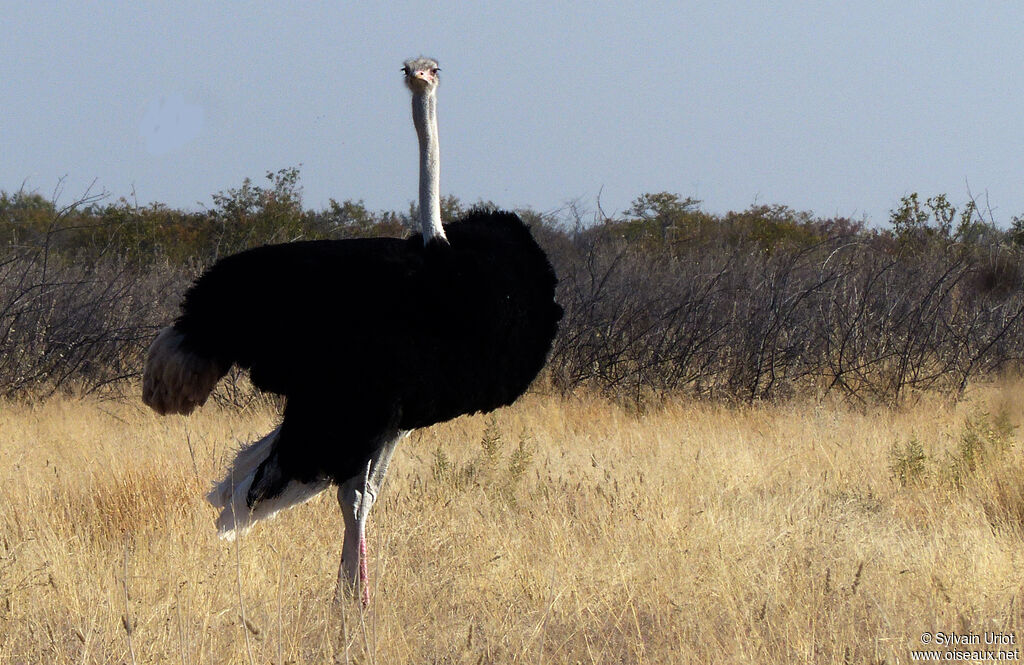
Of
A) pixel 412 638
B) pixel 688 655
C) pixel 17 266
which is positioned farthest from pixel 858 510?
pixel 17 266

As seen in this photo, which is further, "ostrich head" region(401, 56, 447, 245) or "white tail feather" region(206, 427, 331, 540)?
"ostrich head" region(401, 56, 447, 245)

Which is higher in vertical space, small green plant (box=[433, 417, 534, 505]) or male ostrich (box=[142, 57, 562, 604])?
male ostrich (box=[142, 57, 562, 604])

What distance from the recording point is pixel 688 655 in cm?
307

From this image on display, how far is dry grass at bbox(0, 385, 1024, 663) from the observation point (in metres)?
3.20

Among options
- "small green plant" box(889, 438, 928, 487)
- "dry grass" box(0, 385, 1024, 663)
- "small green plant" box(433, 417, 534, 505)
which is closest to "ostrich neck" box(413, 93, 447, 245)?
"dry grass" box(0, 385, 1024, 663)

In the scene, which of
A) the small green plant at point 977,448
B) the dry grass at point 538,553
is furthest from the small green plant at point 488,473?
the small green plant at point 977,448

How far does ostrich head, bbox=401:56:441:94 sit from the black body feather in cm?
60

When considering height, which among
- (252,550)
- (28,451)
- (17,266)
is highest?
(17,266)

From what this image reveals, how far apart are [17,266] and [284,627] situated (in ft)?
20.8

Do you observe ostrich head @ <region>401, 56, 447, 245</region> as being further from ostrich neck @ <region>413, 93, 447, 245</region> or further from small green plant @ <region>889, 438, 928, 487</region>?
small green plant @ <region>889, 438, 928, 487</region>

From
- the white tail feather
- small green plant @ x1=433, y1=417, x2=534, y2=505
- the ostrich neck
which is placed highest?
the ostrich neck

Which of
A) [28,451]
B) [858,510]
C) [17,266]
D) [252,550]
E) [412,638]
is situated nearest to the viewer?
[412,638]

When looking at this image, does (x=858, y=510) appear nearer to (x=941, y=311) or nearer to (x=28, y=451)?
(x=28, y=451)

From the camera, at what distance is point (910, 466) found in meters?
Answer: 5.16
